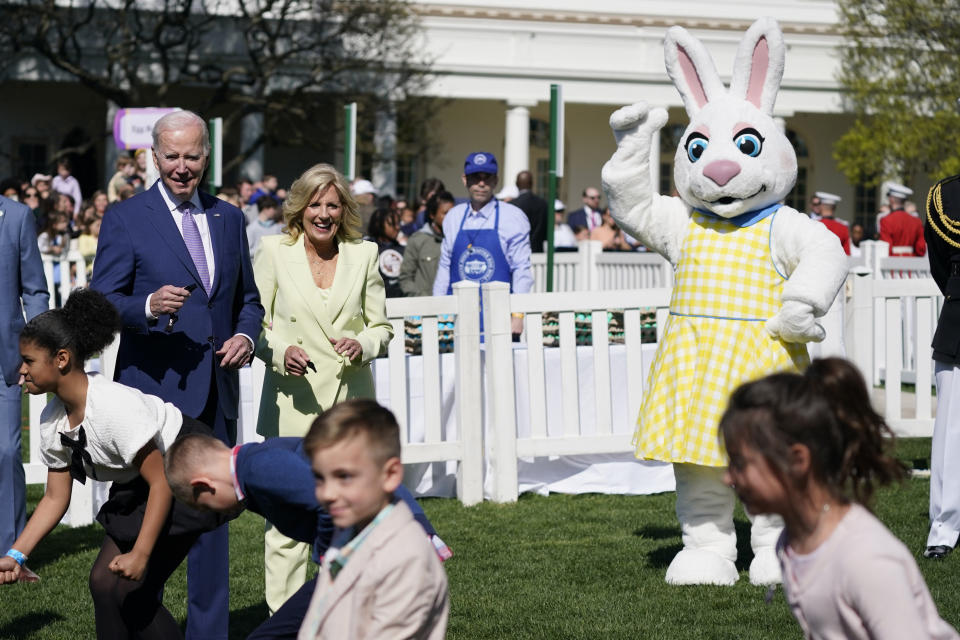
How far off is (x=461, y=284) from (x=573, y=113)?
29.4 meters

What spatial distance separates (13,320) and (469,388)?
2.66 metres

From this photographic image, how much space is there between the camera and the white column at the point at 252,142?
106 ft

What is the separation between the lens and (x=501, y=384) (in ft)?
26.6

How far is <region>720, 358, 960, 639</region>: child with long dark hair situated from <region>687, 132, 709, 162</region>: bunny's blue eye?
3.32 meters

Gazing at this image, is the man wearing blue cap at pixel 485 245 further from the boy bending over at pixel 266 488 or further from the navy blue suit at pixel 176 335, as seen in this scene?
the boy bending over at pixel 266 488

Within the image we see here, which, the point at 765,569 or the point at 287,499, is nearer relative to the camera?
the point at 287,499

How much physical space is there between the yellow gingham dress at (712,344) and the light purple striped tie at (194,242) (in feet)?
7.02

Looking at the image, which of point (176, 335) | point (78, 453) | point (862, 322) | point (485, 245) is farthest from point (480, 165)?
point (78, 453)

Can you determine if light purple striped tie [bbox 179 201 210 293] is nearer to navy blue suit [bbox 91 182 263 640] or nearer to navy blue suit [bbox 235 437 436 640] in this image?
navy blue suit [bbox 91 182 263 640]

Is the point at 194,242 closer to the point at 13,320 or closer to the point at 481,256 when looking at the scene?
the point at 13,320

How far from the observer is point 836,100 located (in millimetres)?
33938

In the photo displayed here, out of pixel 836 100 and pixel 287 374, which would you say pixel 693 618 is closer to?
pixel 287 374

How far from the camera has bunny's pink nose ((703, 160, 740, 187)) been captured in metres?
6.07

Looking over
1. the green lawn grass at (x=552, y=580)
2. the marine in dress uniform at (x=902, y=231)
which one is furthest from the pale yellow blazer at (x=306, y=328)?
the marine in dress uniform at (x=902, y=231)
